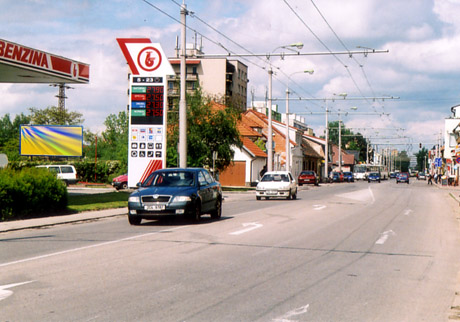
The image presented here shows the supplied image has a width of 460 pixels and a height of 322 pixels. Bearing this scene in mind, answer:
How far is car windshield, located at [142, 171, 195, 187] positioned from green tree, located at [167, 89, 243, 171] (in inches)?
974

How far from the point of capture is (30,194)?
1888cm

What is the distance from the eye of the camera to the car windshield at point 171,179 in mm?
17500

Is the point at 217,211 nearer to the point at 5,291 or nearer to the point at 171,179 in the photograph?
the point at 171,179

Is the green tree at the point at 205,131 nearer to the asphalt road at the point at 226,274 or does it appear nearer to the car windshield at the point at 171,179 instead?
the car windshield at the point at 171,179

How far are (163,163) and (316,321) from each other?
72.6 feet

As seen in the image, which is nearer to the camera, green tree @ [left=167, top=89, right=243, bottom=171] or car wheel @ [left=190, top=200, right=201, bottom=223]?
car wheel @ [left=190, top=200, right=201, bottom=223]

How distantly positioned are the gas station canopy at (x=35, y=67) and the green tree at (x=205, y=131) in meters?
14.8

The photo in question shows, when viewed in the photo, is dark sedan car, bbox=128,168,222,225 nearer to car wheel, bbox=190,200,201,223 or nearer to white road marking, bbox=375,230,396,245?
car wheel, bbox=190,200,201,223

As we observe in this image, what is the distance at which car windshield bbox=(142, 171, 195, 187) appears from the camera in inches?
689

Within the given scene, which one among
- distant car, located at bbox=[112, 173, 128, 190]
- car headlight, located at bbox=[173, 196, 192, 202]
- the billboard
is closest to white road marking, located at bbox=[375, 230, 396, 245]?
car headlight, located at bbox=[173, 196, 192, 202]

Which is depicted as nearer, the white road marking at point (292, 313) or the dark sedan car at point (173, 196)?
the white road marking at point (292, 313)

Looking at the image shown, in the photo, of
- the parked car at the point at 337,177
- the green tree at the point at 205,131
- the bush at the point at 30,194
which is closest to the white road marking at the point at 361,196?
the green tree at the point at 205,131

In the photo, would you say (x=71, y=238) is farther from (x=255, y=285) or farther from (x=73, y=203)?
(x=73, y=203)

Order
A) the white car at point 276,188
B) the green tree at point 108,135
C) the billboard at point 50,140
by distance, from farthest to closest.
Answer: the green tree at point 108,135, the billboard at point 50,140, the white car at point 276,188
